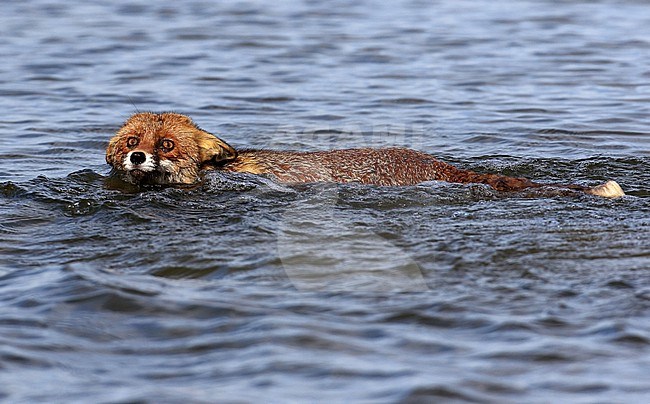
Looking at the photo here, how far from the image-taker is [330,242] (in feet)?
25.1

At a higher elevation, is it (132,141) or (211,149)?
(132,141)

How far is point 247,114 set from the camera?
13359mm

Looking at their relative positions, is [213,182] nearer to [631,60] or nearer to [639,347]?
[639,347]

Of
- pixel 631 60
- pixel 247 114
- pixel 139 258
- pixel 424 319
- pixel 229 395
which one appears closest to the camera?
pixel 229 395

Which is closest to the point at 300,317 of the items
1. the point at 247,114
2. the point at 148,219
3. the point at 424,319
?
the point at 424,319

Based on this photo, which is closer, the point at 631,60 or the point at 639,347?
the point at 639,347

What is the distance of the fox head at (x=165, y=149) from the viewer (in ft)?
31.7

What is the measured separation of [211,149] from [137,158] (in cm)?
80

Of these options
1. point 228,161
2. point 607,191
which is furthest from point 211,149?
point 607,191

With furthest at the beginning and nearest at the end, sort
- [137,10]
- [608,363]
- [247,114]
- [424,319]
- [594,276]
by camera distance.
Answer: [137,10] → [247,114] → [594,276] → [424,319] → [608,363]

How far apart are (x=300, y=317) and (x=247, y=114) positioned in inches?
293

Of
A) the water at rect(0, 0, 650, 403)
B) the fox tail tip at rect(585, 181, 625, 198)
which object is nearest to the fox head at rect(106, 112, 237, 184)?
the water at rect(0, 0, 650, 403)

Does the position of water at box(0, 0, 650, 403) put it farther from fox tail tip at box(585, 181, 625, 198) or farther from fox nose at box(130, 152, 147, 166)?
fox nose at box(130, 152, 147, 166)

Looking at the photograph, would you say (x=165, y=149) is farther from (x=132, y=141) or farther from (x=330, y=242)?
(x=330, y=242)
